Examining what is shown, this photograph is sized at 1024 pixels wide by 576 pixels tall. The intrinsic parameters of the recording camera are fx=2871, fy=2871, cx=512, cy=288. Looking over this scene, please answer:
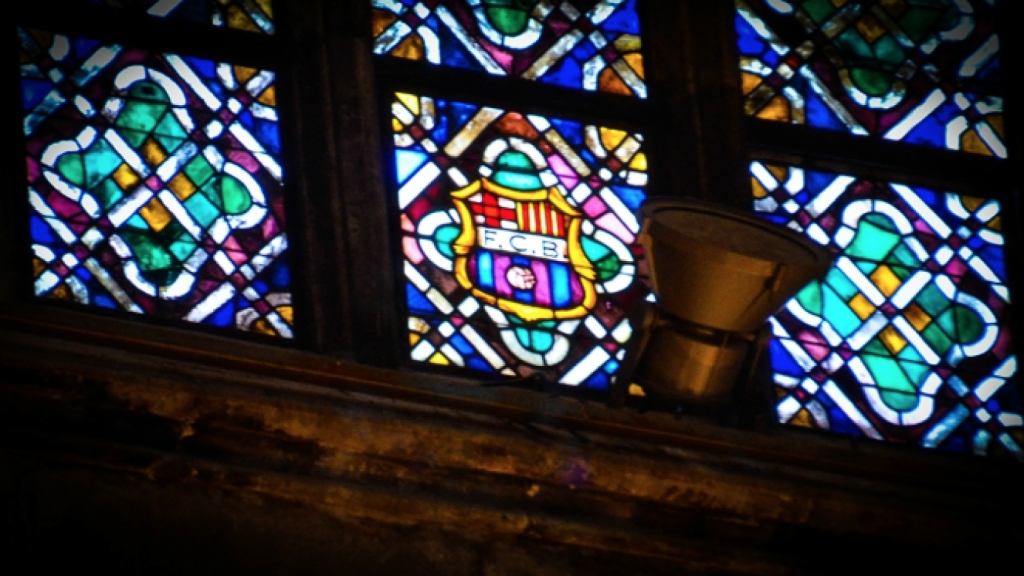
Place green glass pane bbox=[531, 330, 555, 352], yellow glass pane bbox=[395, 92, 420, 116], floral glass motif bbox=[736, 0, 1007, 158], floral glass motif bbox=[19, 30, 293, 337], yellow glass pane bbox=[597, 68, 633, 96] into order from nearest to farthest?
floral glass motif bbox=[19, 30, 293, 337] → green glass pane bbox=[531, 330, 555, 352] → yellow glass pane bbox=[395, 92, 420, 116] → yellow glass pane bbox=[597, 68, 633, 96] → floral glass motif bbox=[736, 0, 1007, 158]

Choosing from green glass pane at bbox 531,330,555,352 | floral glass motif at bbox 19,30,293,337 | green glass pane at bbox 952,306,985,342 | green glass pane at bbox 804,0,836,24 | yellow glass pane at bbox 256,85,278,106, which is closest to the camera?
floral glass motif at bbox 19,30,293,337

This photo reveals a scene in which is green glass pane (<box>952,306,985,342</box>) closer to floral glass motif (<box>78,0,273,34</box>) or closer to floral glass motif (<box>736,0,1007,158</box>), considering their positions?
floral glass motif (<box>736,0,1007,158</box>)

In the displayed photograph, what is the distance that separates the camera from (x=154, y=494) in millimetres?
5016

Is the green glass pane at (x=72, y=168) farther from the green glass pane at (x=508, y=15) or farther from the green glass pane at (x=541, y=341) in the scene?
the green glass pane at (x=508, y=15)

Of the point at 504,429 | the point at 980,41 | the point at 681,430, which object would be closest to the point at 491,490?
the point at 504,429

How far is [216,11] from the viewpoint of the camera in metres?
6.09

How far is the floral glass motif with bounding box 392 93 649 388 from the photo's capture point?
5.77m

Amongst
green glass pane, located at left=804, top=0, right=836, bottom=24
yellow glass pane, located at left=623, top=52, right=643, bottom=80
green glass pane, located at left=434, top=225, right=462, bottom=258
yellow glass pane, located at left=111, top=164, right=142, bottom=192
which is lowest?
green glass pane, located at left=434, top=225, right=462, bottom=258

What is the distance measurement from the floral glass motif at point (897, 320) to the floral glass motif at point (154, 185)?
110 cm

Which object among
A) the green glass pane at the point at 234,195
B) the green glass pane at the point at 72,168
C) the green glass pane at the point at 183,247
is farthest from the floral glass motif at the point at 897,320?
the green glass pane at the point at 72,168

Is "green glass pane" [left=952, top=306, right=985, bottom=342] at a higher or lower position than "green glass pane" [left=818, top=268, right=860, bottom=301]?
lower

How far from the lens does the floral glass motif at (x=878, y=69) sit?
21.1 ft

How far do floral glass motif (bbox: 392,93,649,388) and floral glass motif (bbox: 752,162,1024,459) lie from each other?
343mm

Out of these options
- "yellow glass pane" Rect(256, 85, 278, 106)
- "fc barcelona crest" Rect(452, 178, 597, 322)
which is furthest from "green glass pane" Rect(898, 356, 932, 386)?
"yellow glass pane" Rect(256, 85, 278, 106)
